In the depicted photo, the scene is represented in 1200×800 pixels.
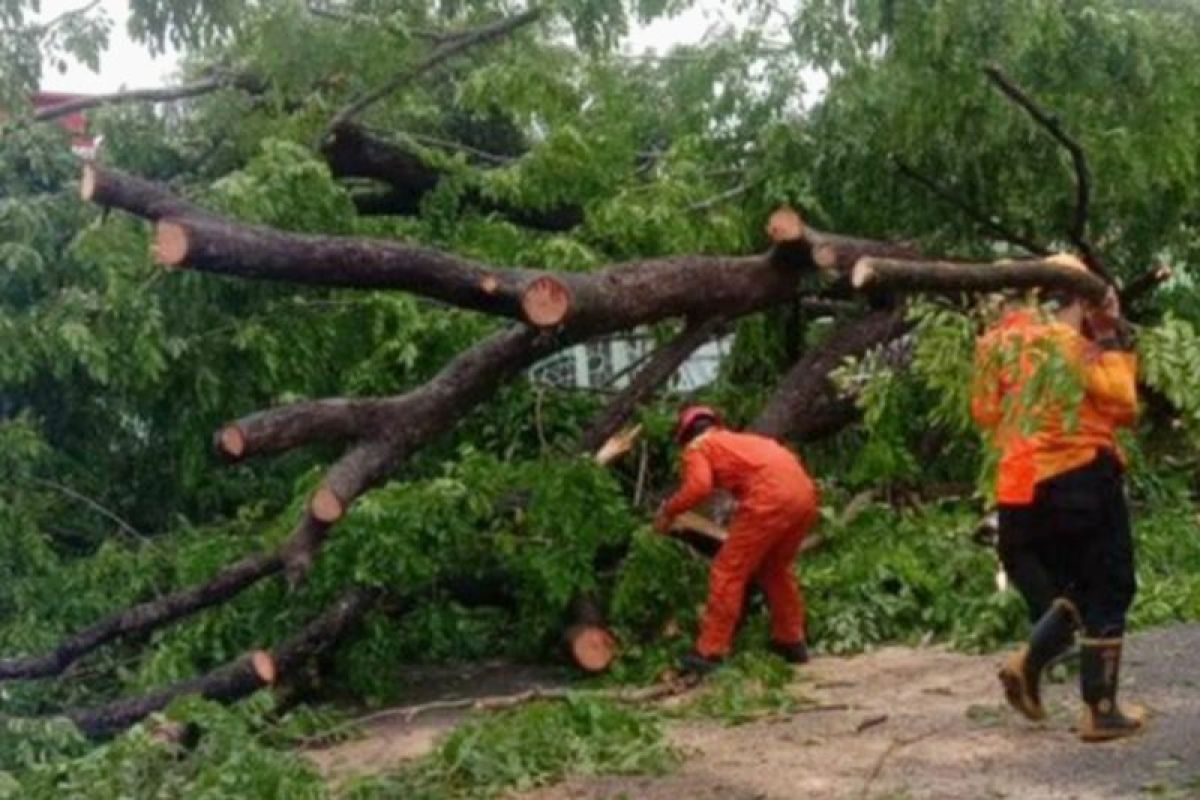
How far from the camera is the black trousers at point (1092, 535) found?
5.46 metres

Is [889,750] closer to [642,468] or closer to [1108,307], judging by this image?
[1108,307]

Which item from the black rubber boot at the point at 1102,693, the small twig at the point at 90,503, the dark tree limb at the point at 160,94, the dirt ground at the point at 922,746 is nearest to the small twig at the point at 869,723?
the dirt ground at the point at 922,746

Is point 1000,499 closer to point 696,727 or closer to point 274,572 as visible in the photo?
point 696,727

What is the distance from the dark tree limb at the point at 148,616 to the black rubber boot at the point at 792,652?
2.04m

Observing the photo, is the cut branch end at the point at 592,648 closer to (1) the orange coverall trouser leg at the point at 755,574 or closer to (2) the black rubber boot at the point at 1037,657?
(1) the orange coverall trouser leg at the point at 755,574

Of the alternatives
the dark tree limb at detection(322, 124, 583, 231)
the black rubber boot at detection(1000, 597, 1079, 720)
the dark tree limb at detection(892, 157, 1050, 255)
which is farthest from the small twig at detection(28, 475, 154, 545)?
the black rubber boot at detection(1000, 597, 1079, 720)

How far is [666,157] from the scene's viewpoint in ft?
30.2

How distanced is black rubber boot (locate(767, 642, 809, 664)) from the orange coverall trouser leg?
22 mm

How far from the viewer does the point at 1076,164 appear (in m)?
7.57

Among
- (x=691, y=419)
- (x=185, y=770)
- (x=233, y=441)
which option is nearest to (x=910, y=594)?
(x=691, y=419)

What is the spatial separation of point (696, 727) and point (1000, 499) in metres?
1.45

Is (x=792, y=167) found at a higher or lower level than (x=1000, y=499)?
higher

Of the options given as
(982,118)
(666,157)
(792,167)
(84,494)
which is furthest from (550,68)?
(84,494)

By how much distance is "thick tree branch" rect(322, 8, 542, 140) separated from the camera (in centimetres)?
889
